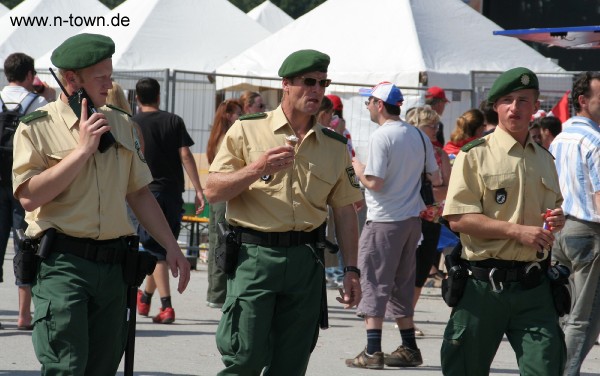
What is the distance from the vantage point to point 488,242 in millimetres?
5500

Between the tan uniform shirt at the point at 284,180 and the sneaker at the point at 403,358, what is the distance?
297 cm

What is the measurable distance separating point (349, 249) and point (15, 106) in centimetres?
424

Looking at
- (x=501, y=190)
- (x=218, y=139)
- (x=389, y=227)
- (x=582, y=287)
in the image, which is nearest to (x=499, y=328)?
(x=501, y=190)

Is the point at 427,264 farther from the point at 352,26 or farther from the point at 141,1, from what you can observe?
the point at 141,1

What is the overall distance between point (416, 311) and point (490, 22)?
7.38 m

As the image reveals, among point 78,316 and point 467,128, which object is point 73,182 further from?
point 467,128

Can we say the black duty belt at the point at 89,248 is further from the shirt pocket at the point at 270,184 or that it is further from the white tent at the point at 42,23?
the white tent at the point at 42,23

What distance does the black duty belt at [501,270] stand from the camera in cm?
544

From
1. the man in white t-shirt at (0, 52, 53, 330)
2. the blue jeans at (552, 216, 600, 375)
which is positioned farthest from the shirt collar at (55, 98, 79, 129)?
the man in white t-shirt at (0, 52, 53, 330)

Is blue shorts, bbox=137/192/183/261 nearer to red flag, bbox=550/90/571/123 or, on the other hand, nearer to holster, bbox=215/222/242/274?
holster, bbox=215/222/242/274

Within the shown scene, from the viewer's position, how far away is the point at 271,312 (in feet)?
17.3

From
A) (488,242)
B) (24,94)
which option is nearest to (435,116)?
(24,94)

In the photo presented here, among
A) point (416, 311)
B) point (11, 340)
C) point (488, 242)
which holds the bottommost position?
point (416, 311)

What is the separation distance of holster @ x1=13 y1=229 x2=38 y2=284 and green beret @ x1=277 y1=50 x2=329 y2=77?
144 cm
